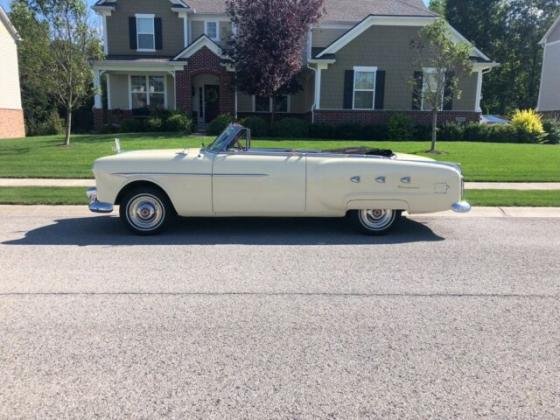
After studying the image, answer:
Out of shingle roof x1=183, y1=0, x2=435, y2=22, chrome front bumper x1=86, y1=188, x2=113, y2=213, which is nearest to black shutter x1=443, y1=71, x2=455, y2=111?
shingle roof x1=183, y1=0, x2=435, y2=22

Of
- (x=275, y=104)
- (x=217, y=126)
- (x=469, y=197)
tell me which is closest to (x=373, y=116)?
(x=275, y=104)

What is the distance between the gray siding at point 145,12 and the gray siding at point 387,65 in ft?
28.5

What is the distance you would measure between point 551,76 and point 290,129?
22.0 m

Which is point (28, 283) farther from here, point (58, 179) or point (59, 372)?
point (58, 179)

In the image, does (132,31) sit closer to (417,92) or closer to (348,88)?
(348,88)

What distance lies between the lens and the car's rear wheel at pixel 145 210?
719 cm

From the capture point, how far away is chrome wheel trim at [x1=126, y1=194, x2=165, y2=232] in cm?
720

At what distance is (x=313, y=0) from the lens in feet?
73.1

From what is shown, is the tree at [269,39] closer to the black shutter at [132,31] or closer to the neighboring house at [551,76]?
the black shutter at [132,31]

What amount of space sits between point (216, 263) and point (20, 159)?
10657 mm

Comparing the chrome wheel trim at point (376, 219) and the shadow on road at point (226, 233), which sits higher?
the chrome wheel trim at point (376, 219)

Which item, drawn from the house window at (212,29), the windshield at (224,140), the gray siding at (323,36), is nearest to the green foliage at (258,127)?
the gray siding at (323,36)

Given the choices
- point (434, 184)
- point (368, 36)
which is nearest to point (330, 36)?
point (368, 36)

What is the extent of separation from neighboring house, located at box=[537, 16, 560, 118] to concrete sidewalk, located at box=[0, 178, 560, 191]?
79.0 ft
